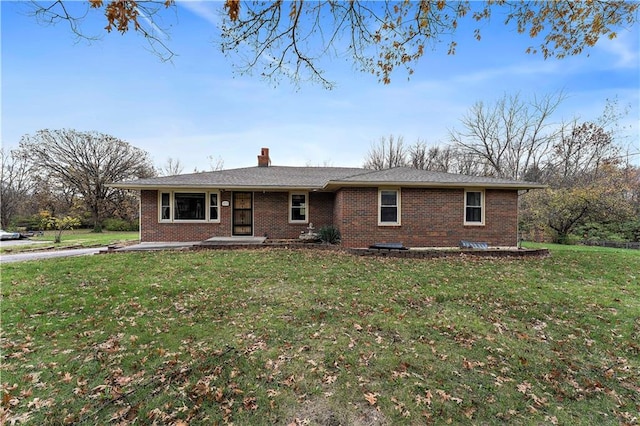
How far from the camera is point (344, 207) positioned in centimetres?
1105

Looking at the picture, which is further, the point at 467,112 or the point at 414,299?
the point at 467,112

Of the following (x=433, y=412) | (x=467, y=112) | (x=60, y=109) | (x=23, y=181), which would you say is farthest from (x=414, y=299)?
(x=23, y=181)

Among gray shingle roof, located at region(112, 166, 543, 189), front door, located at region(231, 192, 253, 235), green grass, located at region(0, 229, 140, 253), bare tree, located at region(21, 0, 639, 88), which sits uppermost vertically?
bare tree, located at region(21, 0, 639, 88)

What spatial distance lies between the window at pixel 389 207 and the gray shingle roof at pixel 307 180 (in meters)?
0.61

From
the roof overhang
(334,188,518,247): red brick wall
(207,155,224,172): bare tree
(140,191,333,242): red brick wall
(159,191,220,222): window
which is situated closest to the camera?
the roof overhang

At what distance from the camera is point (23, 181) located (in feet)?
99.8

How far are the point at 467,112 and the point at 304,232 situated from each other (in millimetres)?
23400

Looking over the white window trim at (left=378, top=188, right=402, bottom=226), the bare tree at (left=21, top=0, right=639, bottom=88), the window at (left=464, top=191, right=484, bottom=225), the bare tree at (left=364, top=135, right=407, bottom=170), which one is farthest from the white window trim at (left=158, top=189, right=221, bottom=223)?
the bare tree at (left=364, top=135, right=407, bottom=170)

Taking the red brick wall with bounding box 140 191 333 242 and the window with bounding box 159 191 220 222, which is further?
the window with bounding box 159 191 220 222

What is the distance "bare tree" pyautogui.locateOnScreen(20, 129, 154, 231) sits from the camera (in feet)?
83.3

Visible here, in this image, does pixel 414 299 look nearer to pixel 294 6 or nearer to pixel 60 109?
pixel 294 6

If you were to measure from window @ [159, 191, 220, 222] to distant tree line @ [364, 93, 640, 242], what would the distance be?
62.0 ft

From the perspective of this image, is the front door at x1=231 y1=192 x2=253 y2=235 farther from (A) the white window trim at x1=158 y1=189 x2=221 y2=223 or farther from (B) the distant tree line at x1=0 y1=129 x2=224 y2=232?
(B) the distant tree line at x1=0 y1=129 x2=224 y2=232

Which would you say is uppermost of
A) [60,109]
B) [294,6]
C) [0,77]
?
[60,109]
